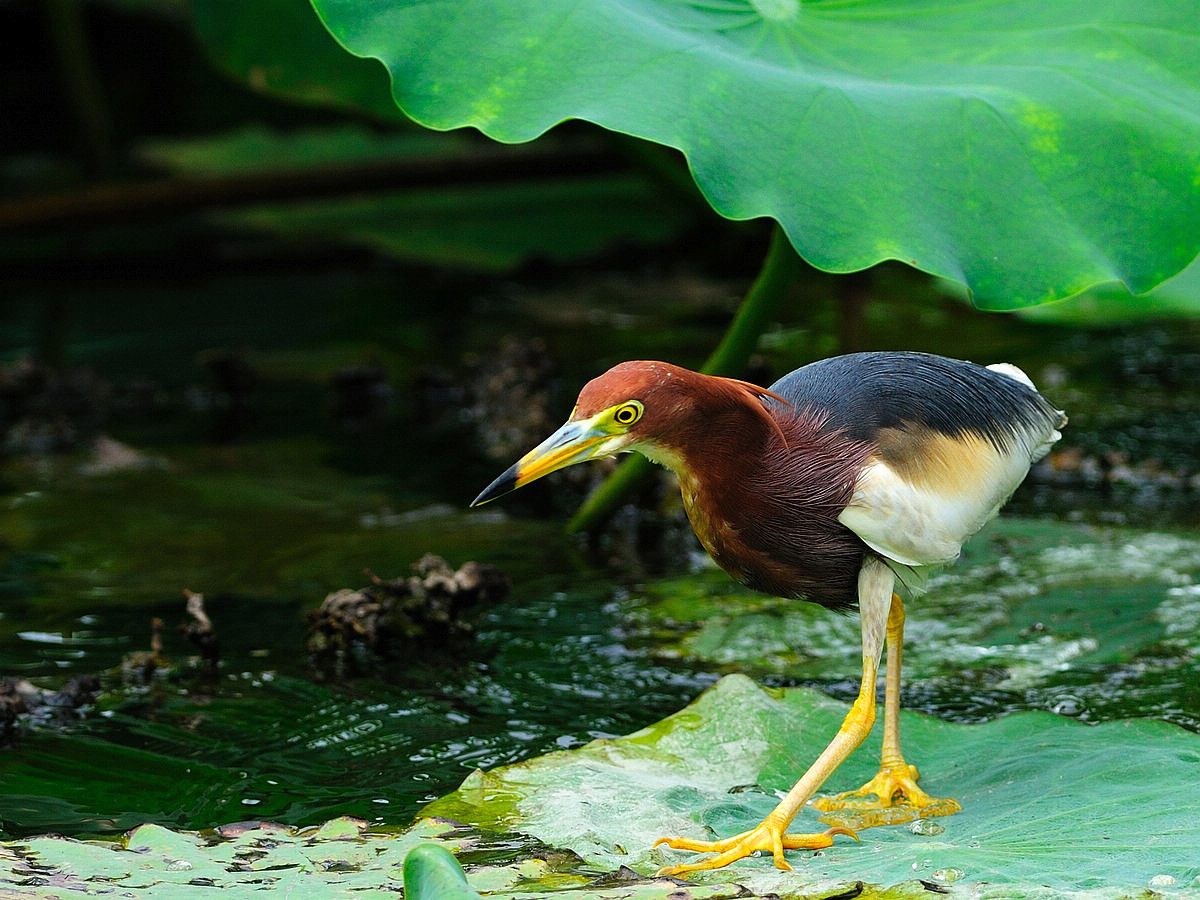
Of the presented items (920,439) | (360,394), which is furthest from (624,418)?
(360,394)

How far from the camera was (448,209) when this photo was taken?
23.6ft

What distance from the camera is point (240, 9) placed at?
482cm

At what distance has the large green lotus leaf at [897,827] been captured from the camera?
1668mm

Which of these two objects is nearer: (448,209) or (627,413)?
(627,413)

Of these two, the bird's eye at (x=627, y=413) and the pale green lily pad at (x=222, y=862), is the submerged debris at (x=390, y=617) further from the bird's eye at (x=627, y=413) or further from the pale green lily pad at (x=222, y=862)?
the bird's eye at (x=627, y=413)

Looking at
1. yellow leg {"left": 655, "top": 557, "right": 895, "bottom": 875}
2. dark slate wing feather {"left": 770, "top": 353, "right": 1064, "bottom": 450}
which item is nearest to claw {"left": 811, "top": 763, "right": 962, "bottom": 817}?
yellow leg {"left": 655, "top": 557, "right": 895, "bottom": 875}

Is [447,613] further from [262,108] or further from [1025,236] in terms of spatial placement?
[262,108]

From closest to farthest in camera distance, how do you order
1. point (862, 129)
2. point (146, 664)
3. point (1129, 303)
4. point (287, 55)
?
point (862, 129) < point (146, 664) < point (1129, 303) < point (287, 55)

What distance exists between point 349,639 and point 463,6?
123cm

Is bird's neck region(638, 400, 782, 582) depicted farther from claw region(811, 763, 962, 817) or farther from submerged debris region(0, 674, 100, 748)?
submerged debris region(0, 674, 100, 748)

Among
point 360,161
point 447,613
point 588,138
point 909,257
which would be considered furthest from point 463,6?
point 588,138

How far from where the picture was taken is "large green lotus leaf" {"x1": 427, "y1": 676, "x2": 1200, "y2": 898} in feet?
5.47

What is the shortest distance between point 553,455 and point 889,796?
785 mm

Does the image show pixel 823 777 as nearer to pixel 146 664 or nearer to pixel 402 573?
pixel 146 664
